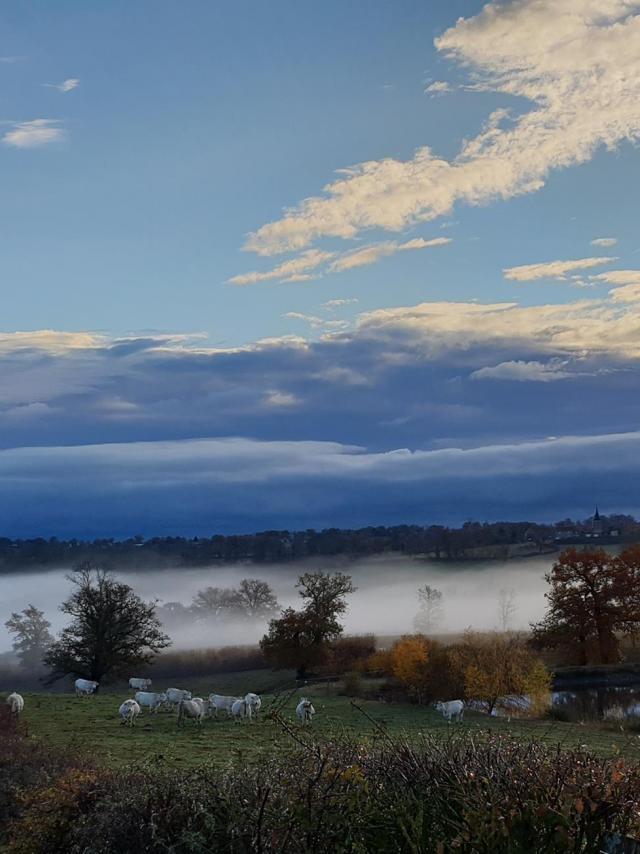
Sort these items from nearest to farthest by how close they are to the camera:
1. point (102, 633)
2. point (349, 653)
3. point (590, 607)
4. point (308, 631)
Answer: point (102, 633) < point (308, 631) < point (349, 653) < point (590, 607)

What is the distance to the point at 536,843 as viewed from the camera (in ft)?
25.0

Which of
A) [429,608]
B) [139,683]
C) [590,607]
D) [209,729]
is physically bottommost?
[429,608]

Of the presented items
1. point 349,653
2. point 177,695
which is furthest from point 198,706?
point 349,653

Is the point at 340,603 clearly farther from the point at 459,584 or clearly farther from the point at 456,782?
the point at 456,782

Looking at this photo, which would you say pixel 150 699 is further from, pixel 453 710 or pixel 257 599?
pixel 257 599

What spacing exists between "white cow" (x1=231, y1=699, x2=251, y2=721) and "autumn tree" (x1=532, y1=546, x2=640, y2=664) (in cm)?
3442

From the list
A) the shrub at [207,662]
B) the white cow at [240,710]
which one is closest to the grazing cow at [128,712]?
the white cow at [240,710]

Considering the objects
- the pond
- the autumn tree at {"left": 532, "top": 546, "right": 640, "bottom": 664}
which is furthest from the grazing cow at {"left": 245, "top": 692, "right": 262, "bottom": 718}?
the autumn tree at {"left": 532, "top": 546, "right": 640, "bottom": 664}

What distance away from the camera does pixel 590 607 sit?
63.1 metres

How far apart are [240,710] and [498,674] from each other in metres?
17.8

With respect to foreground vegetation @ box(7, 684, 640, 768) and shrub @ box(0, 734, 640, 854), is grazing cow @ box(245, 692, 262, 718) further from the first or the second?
shrub @ box(0, 734, 640, 854)

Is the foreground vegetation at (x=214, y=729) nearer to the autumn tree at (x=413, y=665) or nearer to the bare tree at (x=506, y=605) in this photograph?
the autumn tree at (x=413, y=665)

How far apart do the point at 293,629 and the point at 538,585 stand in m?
34.8

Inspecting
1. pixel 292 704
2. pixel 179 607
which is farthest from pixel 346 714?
pixel 179 607
